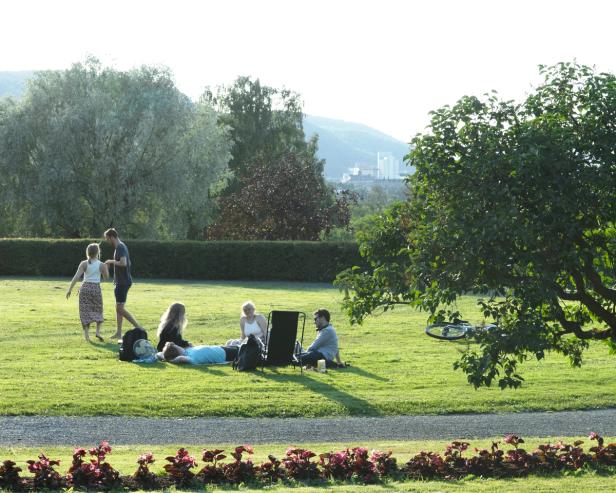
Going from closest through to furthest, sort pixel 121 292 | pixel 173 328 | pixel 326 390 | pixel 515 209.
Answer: pixel 515 209 < pixel 326 390 < pixel 173 328 < pixel 121 292

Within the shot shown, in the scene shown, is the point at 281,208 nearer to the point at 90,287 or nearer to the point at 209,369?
the point at 90,287

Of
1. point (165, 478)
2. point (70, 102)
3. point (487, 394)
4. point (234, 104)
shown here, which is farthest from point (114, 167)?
point (165, 478)

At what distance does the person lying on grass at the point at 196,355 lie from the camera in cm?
1811

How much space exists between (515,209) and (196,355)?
36.4 ft

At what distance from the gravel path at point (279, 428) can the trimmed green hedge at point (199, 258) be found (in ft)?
94.9

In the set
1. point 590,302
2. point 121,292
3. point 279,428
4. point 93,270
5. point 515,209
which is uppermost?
point 515,209

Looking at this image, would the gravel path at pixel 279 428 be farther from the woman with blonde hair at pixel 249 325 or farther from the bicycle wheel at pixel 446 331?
the bicycle wheel at pixel 446 331

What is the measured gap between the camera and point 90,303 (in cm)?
2094

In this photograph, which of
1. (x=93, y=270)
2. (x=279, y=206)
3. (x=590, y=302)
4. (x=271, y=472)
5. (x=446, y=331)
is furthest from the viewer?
(x=279, y=206)

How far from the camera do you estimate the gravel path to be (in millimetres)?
12258

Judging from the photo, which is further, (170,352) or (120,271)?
(120,271)

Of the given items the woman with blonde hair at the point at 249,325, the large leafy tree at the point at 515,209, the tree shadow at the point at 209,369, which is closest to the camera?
the large leafy tree at the point at 515,209

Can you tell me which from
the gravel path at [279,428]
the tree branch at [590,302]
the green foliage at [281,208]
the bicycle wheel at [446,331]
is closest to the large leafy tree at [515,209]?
the tree branch at [590,302]

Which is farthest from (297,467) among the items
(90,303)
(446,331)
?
(446,331)
